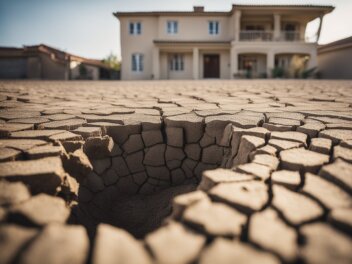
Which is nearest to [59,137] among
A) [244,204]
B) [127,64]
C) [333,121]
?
[244,204]

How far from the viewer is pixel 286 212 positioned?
85cm

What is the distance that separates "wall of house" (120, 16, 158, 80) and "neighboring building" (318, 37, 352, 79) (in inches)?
408

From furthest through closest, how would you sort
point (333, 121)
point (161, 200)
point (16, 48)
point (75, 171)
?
point (16, 48) → point (333, 121) → point (161, 200) → point (75, 171)

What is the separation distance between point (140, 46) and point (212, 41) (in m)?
4.45

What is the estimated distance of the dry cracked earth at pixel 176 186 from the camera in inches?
27.8

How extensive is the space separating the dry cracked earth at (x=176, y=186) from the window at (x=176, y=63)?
47.4 feet

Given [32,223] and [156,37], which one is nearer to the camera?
[32,223]

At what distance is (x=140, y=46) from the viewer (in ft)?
53.2

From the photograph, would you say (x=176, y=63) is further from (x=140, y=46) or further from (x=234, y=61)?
(x=234, y=61)

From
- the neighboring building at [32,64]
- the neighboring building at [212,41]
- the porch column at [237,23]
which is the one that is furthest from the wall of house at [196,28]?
the neighboring building at [32,64]

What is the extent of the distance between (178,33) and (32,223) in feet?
54.8

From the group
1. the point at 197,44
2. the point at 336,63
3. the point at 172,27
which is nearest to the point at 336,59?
the point at 336,63

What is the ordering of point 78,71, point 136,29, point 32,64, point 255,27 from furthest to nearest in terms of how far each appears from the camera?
point 78,71 < point 32,64 < point 255,27 < point 136,29

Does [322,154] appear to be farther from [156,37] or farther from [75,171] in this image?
[156,37]
